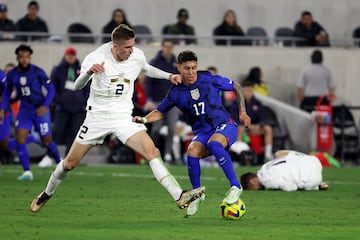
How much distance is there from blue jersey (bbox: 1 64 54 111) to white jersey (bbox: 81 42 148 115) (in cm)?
637

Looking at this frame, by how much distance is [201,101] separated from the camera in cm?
1541

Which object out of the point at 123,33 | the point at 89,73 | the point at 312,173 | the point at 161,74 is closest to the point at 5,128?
the point at 312,173

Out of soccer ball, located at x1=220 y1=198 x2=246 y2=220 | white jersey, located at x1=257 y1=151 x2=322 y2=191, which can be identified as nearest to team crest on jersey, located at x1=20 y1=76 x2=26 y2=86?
white jersey, located at x1=257 y1=151 x2=322 y2=191

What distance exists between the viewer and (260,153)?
26.7 metres

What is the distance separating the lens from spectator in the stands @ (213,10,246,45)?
95.6ft

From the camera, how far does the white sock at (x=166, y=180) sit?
14.0m

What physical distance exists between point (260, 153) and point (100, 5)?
6.42 m

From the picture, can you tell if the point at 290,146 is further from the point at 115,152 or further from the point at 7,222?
the point at 7,222

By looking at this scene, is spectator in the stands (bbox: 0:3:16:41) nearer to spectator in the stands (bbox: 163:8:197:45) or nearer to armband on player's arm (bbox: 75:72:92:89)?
spectator in the stands (bbox: 163:8:197:45)

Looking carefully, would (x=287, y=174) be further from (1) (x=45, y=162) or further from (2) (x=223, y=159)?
(1) (x=45, y=162)

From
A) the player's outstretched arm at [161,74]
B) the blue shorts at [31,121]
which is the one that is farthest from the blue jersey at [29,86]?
the player's outstretched arm at [161,74]

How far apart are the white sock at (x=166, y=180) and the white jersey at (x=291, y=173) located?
15.3ft

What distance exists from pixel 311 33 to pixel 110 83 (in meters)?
16.2

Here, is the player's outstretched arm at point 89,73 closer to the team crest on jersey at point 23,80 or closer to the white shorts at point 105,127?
the white shorts at point 105,127
